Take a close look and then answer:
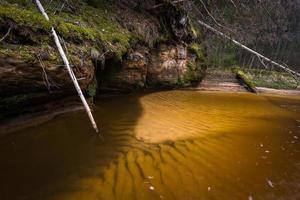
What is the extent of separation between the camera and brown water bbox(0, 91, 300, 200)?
410cm

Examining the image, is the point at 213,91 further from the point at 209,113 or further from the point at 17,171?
the point at 17,171

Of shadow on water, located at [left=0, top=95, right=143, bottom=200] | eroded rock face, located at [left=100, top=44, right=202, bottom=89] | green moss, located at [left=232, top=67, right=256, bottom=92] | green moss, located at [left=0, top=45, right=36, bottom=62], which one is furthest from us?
green moss, located at [left=232, top=67, right=256, bottom=92]

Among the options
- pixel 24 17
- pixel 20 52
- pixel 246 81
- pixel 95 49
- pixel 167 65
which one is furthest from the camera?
pixel 246 81

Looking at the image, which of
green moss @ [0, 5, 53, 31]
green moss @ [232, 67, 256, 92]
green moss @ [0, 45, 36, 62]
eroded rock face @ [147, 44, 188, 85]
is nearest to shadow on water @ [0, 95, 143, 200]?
green moss @ [0, 45, 36, 62]

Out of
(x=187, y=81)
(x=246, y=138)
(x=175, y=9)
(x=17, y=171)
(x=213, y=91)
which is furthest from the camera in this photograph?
(x=213, y=91)

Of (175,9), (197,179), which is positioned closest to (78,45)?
(197,179)

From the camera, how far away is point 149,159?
17.0ft

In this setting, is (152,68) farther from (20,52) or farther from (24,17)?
(20,52)

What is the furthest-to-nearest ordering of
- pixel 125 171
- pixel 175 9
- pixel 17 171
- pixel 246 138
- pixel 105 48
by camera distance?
pixel 175 9
pixel 105 48
pixel 246 138
pixel 125 171
pixel 17 171

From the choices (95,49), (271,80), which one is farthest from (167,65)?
(271,80)

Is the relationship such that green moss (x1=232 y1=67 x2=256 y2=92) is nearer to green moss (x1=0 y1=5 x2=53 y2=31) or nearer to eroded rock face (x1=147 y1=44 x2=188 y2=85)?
eroded rock face (x1=147 y1=44 x2=188 y2=85)

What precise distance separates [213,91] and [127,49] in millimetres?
6391

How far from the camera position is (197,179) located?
14.9 ft

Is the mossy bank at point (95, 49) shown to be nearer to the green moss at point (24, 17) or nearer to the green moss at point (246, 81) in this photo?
the green moss at point (24, 17)
